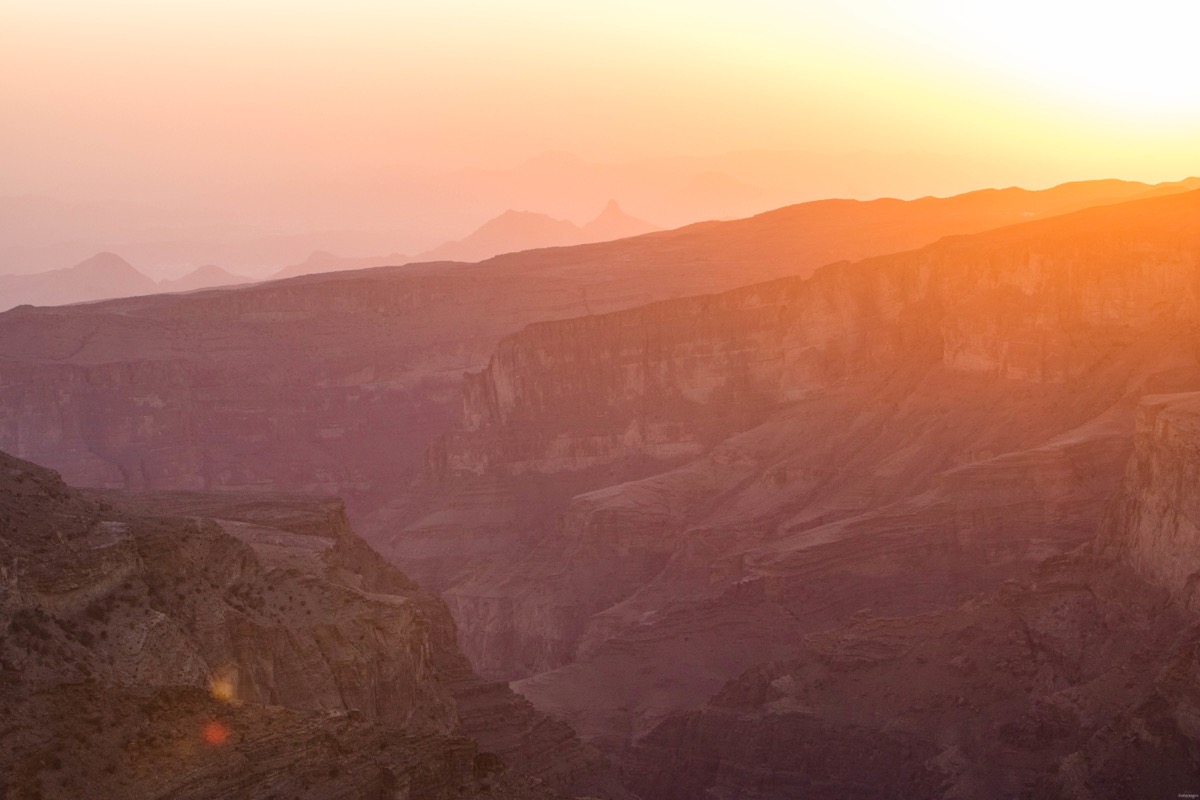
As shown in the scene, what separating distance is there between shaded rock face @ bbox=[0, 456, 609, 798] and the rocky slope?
64.8 meters

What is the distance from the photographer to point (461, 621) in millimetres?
83000

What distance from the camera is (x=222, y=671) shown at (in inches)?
1298

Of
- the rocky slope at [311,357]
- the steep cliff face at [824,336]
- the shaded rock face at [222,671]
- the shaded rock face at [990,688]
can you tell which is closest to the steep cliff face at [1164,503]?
the shaded rock face at [990,688]

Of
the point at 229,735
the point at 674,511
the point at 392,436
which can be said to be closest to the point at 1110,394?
→ the point at 674,511

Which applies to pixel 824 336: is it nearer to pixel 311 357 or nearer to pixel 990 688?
pixel 990 688

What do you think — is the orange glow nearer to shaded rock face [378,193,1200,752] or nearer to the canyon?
A: the canyon

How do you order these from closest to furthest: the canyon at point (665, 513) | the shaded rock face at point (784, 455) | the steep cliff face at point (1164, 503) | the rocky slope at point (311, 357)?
→ the canyon at point (665, 513)
the steep cliff face at point (1164, 503)
the shaded rock face at point (784, 455)
the rocky slope at point (311, 357)

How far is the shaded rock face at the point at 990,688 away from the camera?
46.9m

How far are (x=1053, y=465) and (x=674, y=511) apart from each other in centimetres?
2536

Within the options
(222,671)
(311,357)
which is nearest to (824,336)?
(311,357)

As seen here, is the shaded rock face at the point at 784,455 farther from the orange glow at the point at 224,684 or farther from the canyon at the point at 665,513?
the orange glow at the point at 224,684

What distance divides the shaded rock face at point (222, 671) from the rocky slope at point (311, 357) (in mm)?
64814

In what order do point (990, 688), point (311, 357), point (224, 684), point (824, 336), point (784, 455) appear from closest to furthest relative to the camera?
point (224, 684) < point (990, 688) < point (784, 455) < point (824, 336) < point (311, 357)

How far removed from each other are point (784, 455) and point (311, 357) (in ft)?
171
